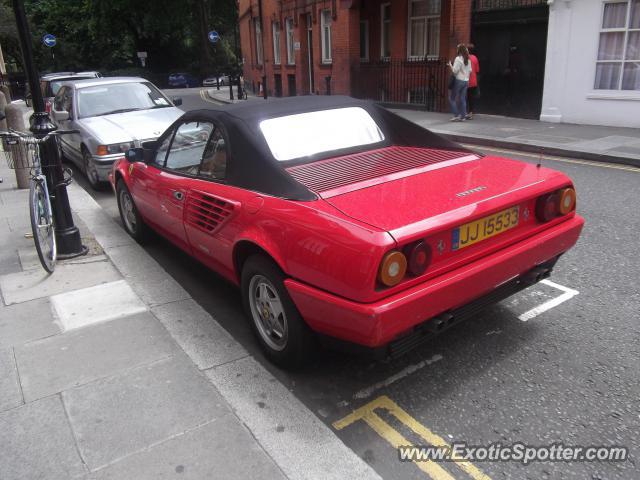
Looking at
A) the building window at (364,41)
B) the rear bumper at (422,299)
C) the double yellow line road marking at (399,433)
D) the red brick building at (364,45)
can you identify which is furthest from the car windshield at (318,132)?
the building window at (364,41)

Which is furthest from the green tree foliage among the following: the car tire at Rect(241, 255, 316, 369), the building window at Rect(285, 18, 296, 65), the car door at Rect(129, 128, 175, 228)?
the car tire at Rect(241, 255, 316, 369)

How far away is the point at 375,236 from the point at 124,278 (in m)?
3.01

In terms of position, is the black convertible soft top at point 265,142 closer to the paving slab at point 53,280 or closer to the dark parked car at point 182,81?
the paving slab at point 53,280

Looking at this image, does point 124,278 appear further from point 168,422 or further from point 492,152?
point 492,152

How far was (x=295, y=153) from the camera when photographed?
3570 mm

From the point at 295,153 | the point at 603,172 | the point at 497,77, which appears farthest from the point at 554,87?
the point at 295,153

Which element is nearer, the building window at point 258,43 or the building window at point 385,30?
the building window at point 385,30

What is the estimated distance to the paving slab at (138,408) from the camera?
270 centimetres

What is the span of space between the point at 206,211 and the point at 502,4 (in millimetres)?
12762

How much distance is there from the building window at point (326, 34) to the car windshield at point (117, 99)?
47.8 ft

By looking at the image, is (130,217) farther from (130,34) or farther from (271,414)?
(130,34)

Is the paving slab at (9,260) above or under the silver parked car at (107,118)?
under

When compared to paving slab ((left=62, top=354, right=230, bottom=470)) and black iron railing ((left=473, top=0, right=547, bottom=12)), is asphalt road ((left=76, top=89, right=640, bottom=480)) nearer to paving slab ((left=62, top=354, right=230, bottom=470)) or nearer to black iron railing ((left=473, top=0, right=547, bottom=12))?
paving slab ((left=62, top=354, right=230, bottom=470))

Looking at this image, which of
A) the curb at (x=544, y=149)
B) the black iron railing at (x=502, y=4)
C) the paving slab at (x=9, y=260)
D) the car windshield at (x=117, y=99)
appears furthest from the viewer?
the black iron railing at (x=502, y=4)
